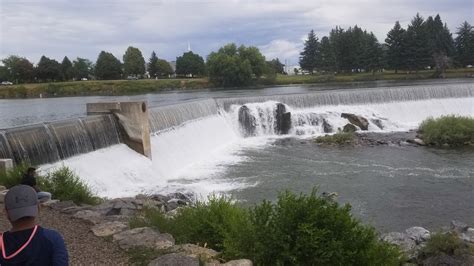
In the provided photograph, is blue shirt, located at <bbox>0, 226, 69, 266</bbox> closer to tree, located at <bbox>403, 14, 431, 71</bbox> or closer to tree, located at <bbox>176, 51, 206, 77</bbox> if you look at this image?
tree, located at <bbox>403, 14, 431, 71</bbox>

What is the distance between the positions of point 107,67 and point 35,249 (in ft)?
285

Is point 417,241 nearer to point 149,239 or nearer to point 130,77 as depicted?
point 149,239

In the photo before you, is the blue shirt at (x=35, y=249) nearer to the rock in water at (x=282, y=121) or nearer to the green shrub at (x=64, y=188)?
the green shrub at (x=64, y=188)

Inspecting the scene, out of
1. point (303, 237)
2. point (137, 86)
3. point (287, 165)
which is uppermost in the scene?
point (137, 86)

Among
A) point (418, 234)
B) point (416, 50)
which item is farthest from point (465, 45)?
point (418, 234)

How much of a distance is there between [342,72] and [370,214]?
6892 cm

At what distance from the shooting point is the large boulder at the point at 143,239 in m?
6.43

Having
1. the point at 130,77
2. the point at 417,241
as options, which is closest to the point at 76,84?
the point at 130,77

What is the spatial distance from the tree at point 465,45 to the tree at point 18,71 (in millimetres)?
67746

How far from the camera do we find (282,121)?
29000 mm

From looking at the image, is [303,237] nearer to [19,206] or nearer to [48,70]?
[19,206]

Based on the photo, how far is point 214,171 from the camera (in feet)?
61.2

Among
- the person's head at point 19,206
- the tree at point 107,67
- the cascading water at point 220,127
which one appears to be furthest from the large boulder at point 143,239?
the tree at point 107,67

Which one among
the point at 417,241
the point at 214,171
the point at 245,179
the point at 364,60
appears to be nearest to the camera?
the point at 417,241
